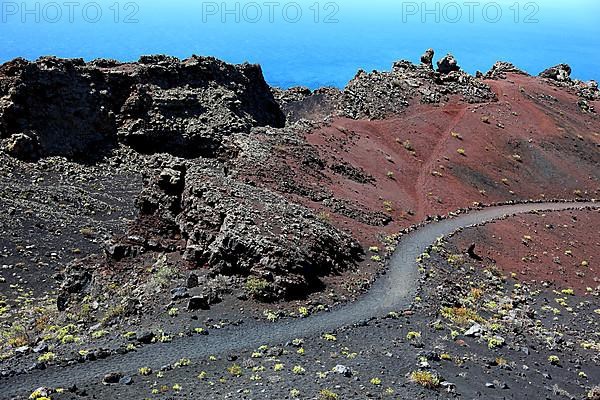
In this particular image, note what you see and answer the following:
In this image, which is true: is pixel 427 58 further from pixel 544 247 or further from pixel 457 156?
pixel 544 247

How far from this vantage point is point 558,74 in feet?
278

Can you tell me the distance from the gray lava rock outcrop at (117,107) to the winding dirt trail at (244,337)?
33.6 meters

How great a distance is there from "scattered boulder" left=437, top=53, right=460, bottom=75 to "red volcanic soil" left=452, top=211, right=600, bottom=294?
34682 mm

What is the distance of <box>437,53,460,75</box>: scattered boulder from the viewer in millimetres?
78250

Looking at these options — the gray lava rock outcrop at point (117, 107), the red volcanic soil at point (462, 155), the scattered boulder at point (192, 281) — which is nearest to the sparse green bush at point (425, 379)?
the scattered boulder at point (192, 281)

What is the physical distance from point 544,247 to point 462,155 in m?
16.7

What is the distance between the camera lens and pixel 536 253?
1657 inches

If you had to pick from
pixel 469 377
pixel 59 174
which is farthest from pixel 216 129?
pixel 469 377

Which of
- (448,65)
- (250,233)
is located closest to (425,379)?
(250,233)

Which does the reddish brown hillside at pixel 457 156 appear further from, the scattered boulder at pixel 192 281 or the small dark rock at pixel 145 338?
the small dark rock at pixel 145 338

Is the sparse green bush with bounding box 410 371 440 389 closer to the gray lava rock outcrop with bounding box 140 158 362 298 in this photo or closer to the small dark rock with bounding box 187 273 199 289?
the gray lava rock outcrop with bounding box 140 158 362 298

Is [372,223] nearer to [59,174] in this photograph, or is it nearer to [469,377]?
[469,377]

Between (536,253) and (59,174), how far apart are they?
140ft

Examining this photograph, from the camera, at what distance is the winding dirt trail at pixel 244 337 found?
2158 cm
